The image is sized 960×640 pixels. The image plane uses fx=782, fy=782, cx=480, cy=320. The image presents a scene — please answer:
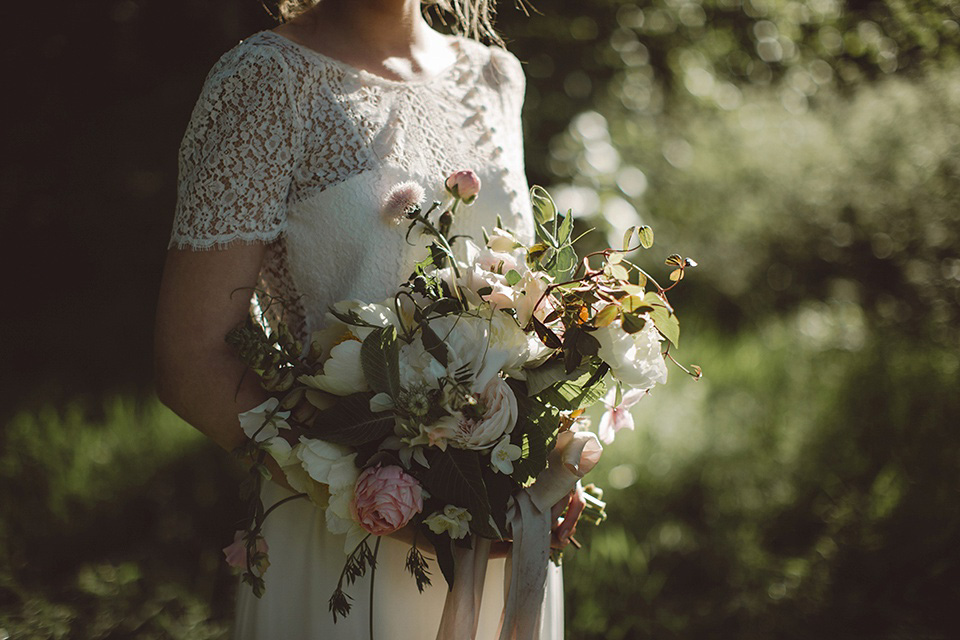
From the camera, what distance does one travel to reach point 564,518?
159 centimetres

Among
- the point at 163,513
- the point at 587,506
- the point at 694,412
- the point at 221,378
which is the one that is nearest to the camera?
the point at 221,378

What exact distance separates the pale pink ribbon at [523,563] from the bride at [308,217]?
0.11 metres

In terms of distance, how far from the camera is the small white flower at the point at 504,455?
1.32m

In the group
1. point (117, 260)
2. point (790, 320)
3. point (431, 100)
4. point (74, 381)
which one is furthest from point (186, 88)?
point (790, 320)

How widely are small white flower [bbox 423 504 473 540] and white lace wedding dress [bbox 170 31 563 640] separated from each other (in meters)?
0.27

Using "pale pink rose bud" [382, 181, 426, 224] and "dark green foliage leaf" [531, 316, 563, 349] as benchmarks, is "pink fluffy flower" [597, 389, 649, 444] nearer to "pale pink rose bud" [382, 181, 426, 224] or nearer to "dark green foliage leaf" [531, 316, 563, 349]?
"dark green foliage leaf" [531, 316, 563, 349]

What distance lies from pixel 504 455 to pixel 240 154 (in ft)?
2.41

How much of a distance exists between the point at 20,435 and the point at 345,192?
3103mm

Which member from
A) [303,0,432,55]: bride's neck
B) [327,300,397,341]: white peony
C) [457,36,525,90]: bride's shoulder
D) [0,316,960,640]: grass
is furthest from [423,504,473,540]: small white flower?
[0,316,960,640]: grass

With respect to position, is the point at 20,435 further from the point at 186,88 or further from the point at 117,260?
the point at 186,88

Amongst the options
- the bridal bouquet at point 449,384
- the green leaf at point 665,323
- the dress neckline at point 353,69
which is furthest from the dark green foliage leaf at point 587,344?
the dress neckline at point 353,69

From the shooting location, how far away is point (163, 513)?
3.62 meters

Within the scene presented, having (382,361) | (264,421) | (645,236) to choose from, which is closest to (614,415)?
(645,236)

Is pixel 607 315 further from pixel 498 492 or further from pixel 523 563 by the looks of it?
pixel 523 563
